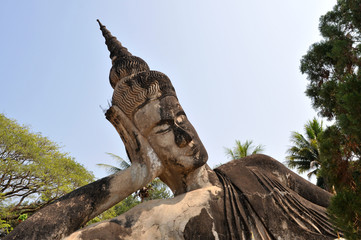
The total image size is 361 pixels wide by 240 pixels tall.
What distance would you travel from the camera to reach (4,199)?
11164 mm

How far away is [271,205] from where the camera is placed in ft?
12.2

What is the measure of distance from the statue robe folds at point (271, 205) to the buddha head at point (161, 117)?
555 mm

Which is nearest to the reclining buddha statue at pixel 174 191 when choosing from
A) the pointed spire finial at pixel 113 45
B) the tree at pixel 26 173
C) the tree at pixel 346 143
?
the pointed spire finial at pixel 113 45

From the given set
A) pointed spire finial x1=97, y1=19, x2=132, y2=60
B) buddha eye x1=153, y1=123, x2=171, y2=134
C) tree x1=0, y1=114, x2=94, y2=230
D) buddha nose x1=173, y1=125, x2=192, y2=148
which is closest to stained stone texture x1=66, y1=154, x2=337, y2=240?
buddha nose x1=173, y1=125, x2=192, y2=148

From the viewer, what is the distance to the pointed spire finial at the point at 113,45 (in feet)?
16.4

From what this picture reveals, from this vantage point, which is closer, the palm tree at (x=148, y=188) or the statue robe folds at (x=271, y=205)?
the statue robe folds at (x=271, y=205)

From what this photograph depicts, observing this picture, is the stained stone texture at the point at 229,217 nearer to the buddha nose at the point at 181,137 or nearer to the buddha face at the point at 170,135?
the buddha face at the point at 170,135

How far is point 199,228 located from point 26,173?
10.2 m

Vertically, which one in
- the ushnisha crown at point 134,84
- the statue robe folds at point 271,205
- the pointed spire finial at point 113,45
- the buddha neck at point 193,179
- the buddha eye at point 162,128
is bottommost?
the statue robe folds at point 271,205

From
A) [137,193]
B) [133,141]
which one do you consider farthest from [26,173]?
[133,141]

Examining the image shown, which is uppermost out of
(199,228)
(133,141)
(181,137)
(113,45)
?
(113,45)

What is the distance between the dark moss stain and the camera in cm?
337

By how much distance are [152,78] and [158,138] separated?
86cm

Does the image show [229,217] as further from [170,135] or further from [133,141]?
[133,141]
